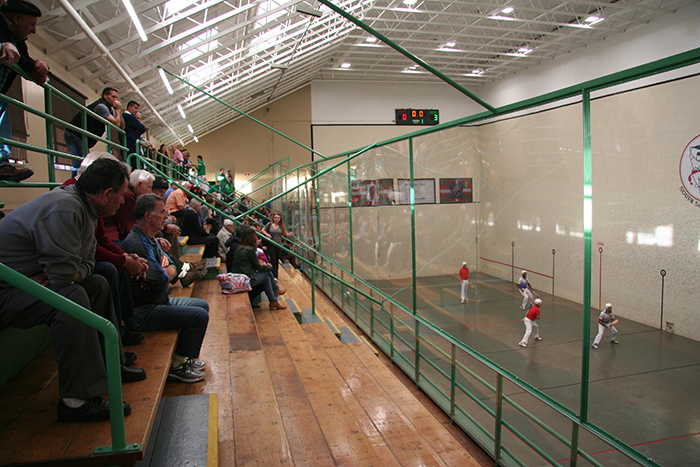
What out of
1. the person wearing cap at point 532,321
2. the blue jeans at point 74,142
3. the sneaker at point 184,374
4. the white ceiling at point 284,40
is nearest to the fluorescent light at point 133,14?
the white ceiling at point 284,40

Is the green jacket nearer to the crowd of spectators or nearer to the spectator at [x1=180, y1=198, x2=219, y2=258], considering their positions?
the crowd of spectators

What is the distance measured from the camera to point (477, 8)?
10.6 meters

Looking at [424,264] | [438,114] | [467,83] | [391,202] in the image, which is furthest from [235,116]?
[424,264]

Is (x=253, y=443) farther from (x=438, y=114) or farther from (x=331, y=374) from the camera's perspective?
(x=438, y=114)

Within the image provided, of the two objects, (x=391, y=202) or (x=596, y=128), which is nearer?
(x=596, y=128)

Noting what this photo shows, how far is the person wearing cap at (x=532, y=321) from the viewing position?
2.88 metres

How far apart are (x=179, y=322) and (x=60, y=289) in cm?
106

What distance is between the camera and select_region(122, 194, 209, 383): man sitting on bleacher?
2.45 m

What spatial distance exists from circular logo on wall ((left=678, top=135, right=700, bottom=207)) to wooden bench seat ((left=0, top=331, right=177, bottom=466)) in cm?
261

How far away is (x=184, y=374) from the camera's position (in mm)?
2592

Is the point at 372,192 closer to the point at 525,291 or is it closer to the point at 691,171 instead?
the point at 525,291

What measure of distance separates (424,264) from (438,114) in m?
14.5

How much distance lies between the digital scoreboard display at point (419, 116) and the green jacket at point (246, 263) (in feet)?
44.4

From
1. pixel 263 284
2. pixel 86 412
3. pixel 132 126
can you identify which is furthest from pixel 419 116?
pixel 86 412
